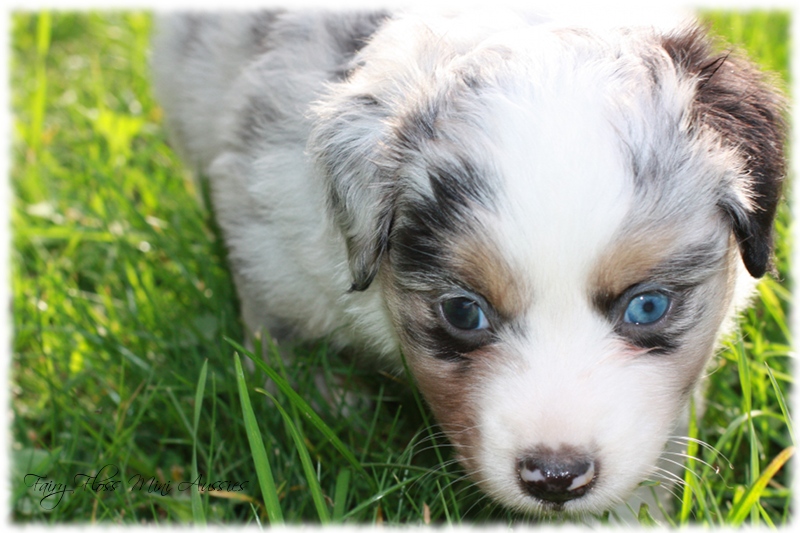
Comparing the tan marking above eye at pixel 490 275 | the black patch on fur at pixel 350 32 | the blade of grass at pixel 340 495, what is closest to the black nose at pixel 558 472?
the tan marking above eye at pixel 490 275

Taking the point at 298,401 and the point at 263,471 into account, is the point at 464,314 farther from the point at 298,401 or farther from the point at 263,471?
the point at 263,471

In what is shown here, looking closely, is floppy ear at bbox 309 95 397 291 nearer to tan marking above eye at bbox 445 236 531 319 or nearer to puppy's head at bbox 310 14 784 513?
puppy's head at bbox 310 14 784 513

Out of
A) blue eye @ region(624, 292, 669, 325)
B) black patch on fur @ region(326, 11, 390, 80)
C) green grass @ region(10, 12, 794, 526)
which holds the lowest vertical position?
green grass @ region(10, 12, 794, 526)

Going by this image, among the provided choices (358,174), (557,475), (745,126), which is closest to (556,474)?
(557,475)

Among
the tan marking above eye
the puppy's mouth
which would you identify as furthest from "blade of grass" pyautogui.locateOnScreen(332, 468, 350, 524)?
the tan marking above eye

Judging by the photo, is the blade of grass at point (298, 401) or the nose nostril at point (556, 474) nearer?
the nose nostril at point (556, 474)

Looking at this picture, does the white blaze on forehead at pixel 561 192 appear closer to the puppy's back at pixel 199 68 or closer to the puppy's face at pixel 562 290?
the puppy's face at pixel 562 290
